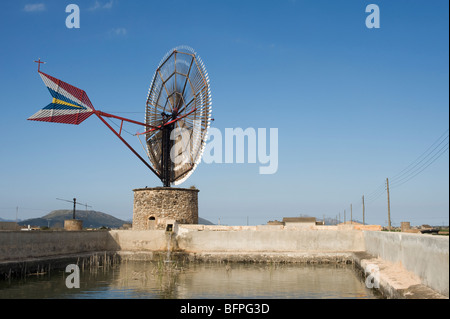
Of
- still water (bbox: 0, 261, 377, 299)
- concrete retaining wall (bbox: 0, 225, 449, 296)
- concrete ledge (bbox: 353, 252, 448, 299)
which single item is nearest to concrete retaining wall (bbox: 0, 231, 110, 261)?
concrete retaining wall (bbox: 0, 225, 449, 296)

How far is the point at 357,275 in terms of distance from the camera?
56.6ft

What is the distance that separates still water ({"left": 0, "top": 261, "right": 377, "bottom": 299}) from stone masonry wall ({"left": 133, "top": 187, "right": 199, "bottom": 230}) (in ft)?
21.5

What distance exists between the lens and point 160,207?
2753cm

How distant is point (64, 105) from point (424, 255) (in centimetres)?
2148

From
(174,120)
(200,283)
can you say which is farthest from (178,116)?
(200,283)

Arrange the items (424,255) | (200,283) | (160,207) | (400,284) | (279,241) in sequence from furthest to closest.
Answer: (160,207) < (279,241) < (200,283) < (400,284) < (424,255)

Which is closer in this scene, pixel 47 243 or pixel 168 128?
pixel 47 243

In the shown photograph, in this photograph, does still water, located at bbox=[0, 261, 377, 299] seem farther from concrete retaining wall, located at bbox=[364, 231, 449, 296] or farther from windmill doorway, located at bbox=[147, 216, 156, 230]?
windmill doorway, located at bbox=[147, 216, 156, 230]

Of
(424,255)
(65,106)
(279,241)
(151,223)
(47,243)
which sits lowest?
(279,241)

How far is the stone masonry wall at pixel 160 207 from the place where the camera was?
27406mm

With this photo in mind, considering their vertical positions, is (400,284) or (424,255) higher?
(424,255)

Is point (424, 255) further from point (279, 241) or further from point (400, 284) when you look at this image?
point (279, 241)
